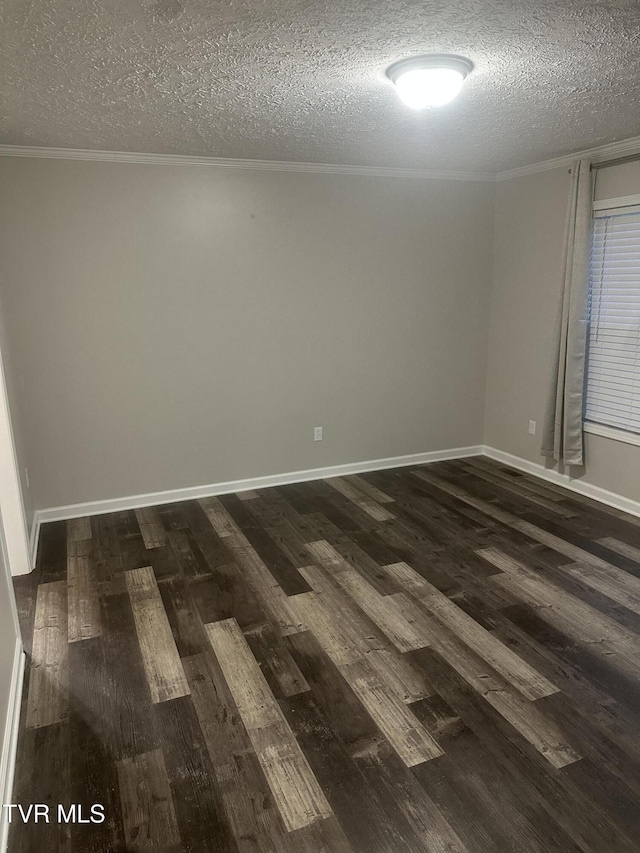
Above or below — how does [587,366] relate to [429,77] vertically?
below

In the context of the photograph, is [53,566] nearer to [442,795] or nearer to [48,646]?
[48,646]

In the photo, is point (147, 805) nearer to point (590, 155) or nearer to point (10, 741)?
point (10, 741)

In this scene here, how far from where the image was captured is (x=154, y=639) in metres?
2.62

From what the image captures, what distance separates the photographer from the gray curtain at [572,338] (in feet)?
12.8

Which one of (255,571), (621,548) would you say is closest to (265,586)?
(255,571)

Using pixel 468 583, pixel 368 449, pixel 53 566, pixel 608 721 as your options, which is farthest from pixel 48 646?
pixel 368 449

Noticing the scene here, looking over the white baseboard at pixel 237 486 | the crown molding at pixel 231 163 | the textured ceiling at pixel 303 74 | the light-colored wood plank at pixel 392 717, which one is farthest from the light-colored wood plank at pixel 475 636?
the crown molding at pixel 231 163

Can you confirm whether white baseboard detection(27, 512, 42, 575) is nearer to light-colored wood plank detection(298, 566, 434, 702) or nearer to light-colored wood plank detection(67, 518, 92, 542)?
light-colored wood plank detection(67, 518, 92, 542)

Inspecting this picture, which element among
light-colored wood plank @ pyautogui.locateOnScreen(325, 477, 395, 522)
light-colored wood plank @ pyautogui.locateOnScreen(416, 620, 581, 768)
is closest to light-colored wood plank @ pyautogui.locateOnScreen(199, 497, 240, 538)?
light-colored wood plank @ pyautogui.locateOnScreen(325, 477, 395, 522)

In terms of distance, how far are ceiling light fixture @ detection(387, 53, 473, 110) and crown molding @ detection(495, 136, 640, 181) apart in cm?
180

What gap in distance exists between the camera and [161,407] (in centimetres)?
413

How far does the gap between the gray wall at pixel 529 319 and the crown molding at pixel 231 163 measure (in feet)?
1.57

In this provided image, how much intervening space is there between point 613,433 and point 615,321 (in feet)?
2.59

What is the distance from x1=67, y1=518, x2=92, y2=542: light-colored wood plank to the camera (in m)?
3.70
